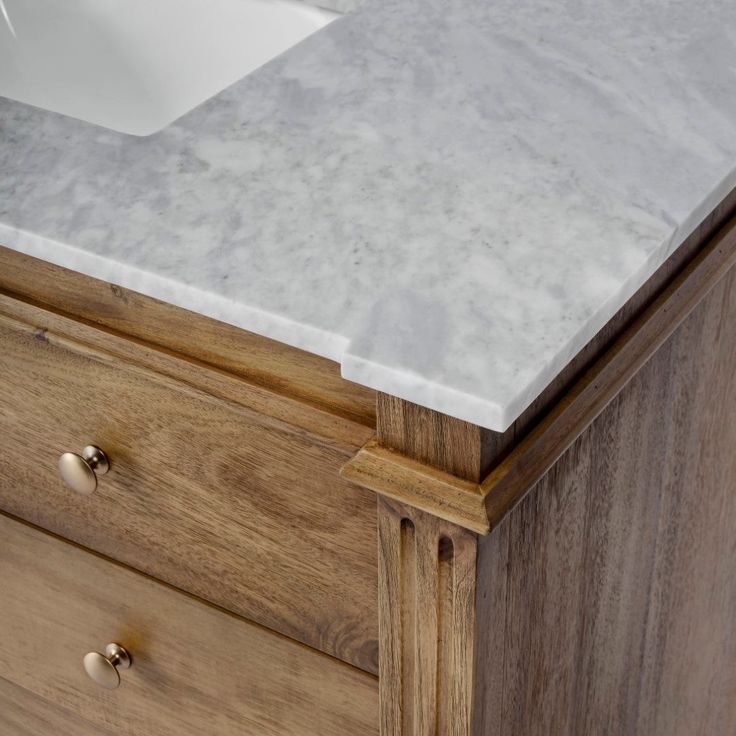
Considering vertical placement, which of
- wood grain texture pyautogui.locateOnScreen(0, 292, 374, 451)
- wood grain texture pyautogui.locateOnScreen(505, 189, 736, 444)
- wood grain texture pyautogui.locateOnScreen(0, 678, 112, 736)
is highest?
wood grain texture pyautogui.locateOnScreen(505, 189, 736, 444)

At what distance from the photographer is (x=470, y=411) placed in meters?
0.45

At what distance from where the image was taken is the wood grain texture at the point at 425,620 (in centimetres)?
51

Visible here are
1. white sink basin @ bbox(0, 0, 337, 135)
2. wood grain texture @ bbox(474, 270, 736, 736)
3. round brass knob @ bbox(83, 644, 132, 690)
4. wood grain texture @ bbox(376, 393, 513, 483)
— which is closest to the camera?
wood grain texture @ bbox(376, 393, 513, 483)

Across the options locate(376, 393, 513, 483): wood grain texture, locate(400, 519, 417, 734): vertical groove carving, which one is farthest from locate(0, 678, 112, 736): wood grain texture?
locate(376, 393, 513, 483): wood grain texture

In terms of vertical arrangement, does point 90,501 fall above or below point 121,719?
above

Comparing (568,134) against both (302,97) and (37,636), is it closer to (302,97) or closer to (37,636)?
(302,97)

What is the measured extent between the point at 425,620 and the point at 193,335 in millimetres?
173

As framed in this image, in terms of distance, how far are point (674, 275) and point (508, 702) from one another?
24 cm

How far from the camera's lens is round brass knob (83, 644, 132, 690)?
708mm

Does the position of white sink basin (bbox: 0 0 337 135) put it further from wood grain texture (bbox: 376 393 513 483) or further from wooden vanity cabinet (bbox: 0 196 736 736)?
wood grain texture (bbox: 376 393 513 483)

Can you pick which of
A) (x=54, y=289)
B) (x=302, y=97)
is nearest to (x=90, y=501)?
(x=54, y=289)

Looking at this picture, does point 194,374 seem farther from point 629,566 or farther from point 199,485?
point 629,566

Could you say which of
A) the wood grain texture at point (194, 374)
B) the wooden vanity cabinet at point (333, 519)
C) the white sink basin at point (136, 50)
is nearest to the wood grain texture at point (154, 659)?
the wooden vanity cabinet at point (333, 519)

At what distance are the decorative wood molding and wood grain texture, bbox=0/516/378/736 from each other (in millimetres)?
153
